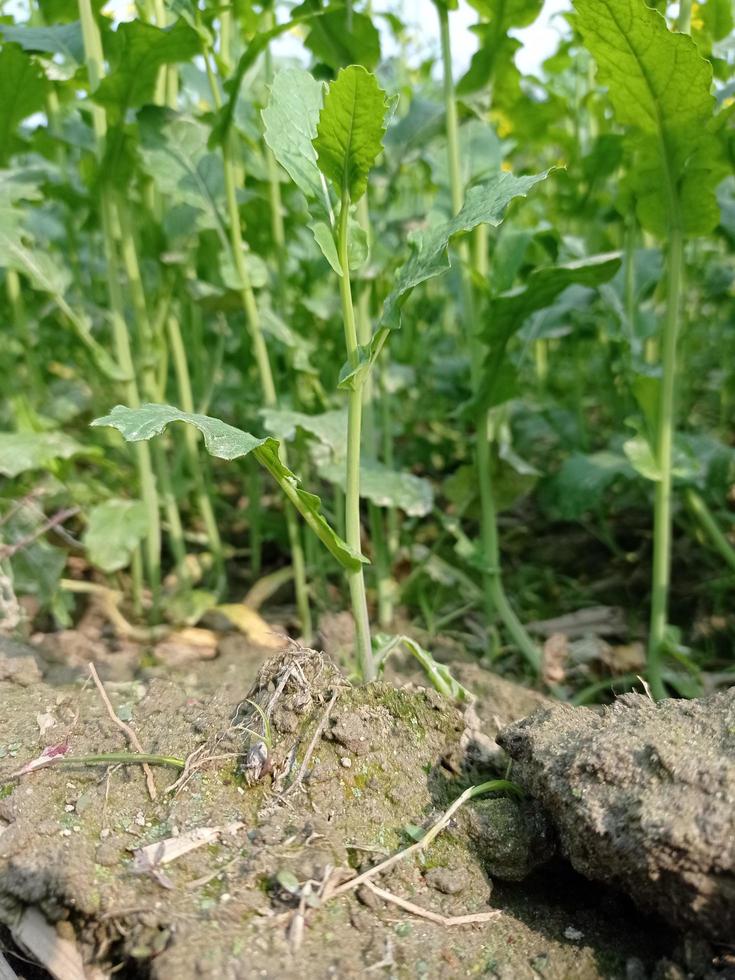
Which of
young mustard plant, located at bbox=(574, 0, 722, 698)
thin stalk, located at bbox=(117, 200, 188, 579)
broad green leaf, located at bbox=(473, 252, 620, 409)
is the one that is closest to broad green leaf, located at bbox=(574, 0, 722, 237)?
young mustard plant, located at bbox=(574, 0, 722, 698)

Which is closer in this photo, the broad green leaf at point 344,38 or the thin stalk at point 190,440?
the broad green leaf at point 344,38

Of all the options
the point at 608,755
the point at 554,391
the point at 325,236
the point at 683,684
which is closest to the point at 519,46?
the point at 325,236

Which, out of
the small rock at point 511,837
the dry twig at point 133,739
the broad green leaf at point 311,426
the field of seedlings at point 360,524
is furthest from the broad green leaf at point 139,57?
the small rock at point 511,837

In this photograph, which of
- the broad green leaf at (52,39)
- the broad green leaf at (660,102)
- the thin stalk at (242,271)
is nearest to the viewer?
the broad green leaf at (660,102)

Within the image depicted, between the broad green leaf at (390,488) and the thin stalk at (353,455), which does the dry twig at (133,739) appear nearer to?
the thin stalk at (353,455)

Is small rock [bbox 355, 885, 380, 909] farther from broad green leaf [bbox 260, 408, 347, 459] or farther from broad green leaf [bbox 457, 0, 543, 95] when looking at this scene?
broad green leaf [bbox 457, 0, 543, 95]

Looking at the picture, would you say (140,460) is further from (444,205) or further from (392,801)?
(392,801)

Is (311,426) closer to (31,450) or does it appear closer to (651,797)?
(31,450)

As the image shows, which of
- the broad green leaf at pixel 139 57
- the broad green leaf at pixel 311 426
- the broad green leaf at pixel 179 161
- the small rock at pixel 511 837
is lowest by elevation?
the small rock at pixel 511 837
